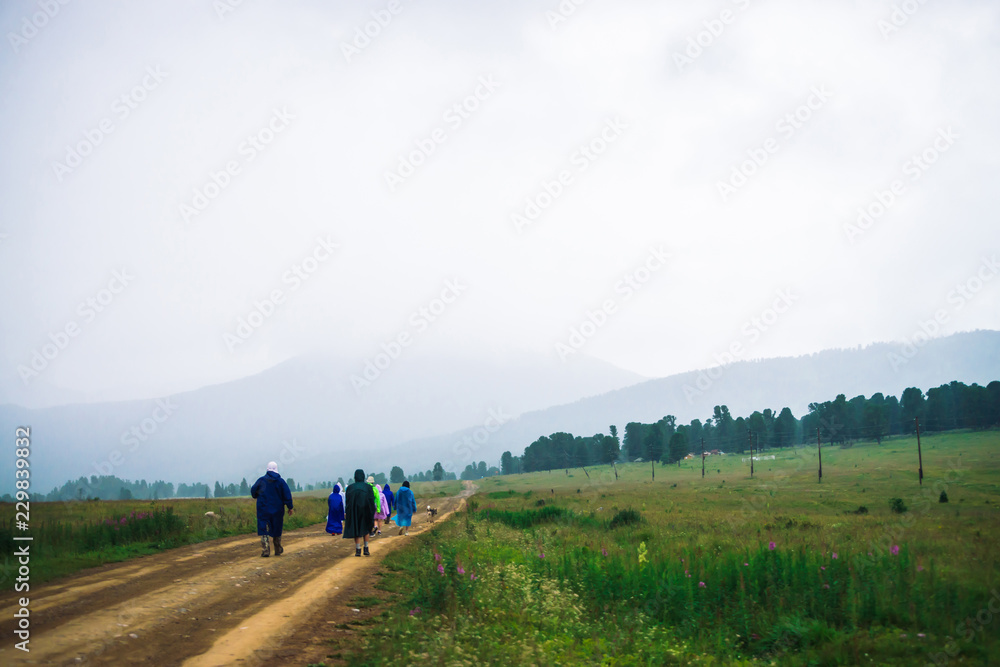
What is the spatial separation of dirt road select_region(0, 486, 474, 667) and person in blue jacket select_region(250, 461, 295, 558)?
3.84 feet

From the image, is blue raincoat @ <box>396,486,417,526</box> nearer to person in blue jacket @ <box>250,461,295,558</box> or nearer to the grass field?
person in blue jacket @ <box>250,461,295,558</box>

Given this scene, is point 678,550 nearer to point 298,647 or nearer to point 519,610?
point 519,610

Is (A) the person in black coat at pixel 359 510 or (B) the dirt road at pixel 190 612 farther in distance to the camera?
(A) the person in black coat at pixel 359 510

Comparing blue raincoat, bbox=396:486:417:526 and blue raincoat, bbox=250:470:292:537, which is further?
blue raincoat, bbox=396:486:417:526

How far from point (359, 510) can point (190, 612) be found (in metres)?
9.77

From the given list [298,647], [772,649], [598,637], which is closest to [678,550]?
[772,649]

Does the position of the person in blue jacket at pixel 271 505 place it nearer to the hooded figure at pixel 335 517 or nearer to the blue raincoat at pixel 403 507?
the hooded figure at pixel 335 517

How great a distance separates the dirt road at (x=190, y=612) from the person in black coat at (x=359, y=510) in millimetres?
2586

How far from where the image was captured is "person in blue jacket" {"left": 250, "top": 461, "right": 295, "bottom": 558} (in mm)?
17344

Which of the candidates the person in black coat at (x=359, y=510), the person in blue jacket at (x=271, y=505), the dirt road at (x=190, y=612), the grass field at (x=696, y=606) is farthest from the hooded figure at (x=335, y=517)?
the dirt road at (x=190, y=612)

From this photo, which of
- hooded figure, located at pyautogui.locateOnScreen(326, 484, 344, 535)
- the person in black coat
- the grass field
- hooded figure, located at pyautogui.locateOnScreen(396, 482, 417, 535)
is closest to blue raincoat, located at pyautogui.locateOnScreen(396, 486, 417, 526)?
hooded figure, located at pyautogui.locateOnScreen(396, 482, 417, 535)

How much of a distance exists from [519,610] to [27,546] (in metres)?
14.4

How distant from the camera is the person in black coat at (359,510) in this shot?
18.8 m

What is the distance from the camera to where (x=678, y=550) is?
16.2 m
